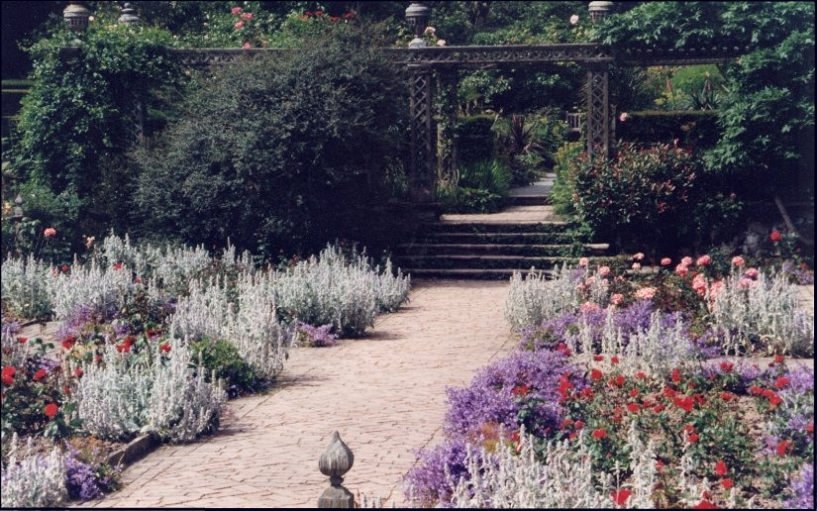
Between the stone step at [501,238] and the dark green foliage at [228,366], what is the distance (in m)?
8.78

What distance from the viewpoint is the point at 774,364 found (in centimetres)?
820

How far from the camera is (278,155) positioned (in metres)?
16.8

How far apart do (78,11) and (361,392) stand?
1156cm

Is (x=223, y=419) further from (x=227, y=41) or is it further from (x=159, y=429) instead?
(x=227, y=41)

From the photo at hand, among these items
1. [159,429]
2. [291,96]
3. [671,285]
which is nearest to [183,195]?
[291,96]

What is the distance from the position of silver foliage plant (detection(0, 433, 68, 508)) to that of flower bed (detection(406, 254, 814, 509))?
2040 millimetres

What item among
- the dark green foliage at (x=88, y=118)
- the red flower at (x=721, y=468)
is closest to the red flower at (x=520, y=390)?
the red flower at (x=721, y=468)

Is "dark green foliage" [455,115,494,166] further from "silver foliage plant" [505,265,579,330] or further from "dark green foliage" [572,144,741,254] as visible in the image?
"silver foliage plant" [505,265,579,330]

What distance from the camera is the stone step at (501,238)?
1841 cm

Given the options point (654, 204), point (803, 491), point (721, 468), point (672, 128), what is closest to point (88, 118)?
point (654, 204)

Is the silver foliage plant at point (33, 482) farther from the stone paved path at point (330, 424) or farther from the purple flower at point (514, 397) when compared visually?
the purple flower at point (514, 397)

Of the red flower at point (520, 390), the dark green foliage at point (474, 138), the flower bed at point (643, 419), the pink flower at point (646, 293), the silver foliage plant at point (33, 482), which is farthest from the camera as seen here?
the dark green foliage at point (474, 138)

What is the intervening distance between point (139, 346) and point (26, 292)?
494 cm

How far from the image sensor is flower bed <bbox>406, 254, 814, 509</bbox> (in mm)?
6273
